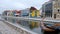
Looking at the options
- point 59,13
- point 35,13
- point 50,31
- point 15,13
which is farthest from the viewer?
point 15,13

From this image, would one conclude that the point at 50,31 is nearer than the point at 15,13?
Yes

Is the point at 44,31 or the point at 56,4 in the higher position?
the point at 56,4

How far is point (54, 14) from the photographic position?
6981cm

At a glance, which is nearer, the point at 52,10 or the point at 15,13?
the point at 52,10

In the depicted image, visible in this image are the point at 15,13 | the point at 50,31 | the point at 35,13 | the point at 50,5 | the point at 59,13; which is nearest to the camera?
the point at 50,31

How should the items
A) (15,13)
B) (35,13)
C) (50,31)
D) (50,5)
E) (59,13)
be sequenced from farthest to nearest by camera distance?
(15,13)
(35,13)
(50,5)
(59,13)
(50,31)

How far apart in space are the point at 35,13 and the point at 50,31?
8166 centimetres

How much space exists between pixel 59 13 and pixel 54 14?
219 cm

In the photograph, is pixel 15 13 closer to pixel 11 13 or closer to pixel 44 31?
pixel 11 13

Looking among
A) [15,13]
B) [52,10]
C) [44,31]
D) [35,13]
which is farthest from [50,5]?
[15,13]

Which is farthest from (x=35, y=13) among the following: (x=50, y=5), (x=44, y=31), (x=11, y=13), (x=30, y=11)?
(x=44, y=31)

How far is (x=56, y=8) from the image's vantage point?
7056 centimetres

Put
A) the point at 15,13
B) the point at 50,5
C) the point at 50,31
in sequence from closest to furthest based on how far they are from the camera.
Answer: the point at 50,31 < the point at 50,5 < the point at 15,13

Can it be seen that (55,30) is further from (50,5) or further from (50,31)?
(50,5)
